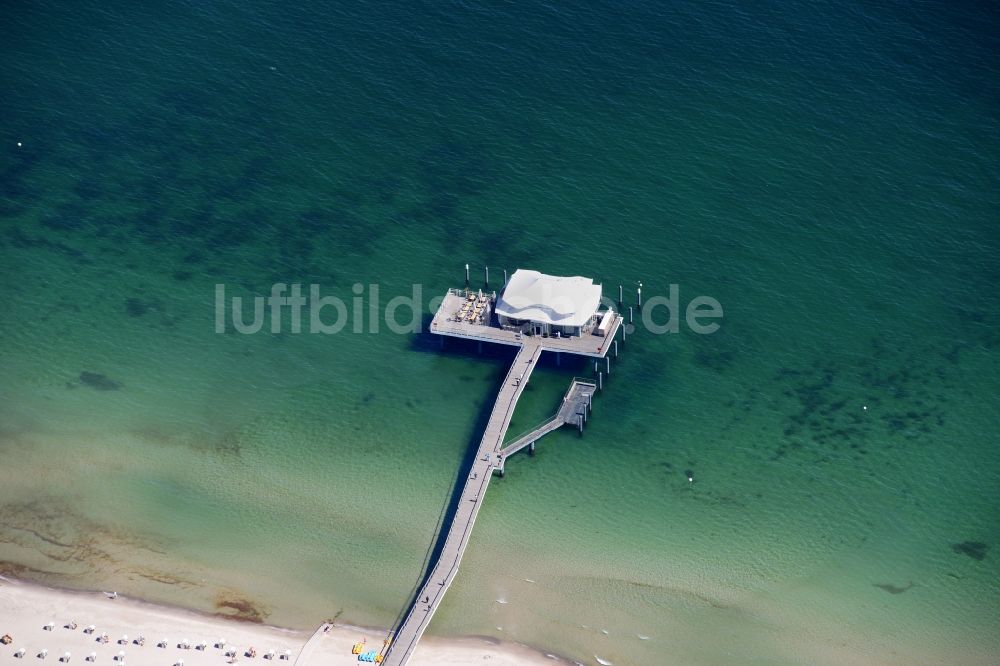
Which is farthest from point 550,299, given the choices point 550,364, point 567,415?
point 567,415

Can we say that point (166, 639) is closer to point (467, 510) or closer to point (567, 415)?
point (467, 510)

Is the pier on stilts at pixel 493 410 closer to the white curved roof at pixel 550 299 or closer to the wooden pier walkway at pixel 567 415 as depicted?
the wooden pier walkway at pixel 567 415

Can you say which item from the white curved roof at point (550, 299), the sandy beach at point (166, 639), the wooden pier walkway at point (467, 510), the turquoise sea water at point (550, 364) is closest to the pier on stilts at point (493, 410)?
the wooden pier walkway at point (467, 510)

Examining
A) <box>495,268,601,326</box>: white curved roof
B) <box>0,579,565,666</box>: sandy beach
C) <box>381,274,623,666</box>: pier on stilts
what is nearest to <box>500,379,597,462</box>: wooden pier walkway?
<box>381,274,623,666</box>: pier on stilts

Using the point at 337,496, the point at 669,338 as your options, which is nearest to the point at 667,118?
the point at 669,338

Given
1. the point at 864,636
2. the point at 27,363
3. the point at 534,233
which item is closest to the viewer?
the point at 864,636

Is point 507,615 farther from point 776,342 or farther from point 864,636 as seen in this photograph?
point 776,342
